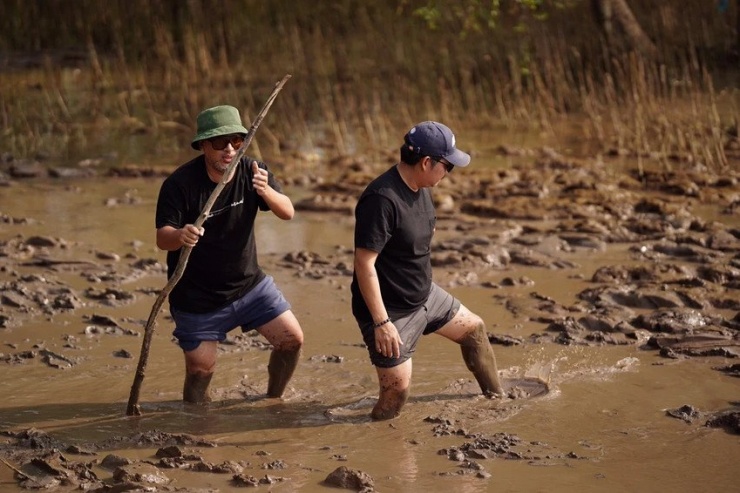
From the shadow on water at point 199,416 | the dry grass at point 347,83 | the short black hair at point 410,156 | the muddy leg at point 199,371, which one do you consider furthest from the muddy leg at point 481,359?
the dry grass at point 347,83

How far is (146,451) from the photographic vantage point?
6340 mm

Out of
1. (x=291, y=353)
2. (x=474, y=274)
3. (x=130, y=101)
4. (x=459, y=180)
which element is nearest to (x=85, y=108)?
(x=130, y=101)

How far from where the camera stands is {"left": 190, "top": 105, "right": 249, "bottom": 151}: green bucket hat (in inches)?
253

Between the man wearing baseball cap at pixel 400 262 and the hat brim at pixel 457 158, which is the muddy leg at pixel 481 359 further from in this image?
the hat brim at pixel 457 158

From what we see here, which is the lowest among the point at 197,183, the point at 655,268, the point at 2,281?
the point at 655,268

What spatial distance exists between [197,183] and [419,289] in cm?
131

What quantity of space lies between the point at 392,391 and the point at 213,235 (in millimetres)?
1280

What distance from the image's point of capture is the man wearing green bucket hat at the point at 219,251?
256 inches

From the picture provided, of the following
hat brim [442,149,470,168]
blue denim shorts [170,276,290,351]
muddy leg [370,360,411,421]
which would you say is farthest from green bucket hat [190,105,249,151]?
muddy leg [370,360,411,421]

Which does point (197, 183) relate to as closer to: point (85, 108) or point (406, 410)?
point (406, 410)

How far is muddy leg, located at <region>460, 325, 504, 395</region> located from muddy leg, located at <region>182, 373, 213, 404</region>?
4.79ft

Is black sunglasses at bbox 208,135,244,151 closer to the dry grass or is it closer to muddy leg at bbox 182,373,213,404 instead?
muddy leg at bbox 182,373,213,404

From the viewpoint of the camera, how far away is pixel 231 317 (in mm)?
6828

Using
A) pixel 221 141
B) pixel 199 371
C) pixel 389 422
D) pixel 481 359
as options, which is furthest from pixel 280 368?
pixel 221 141
